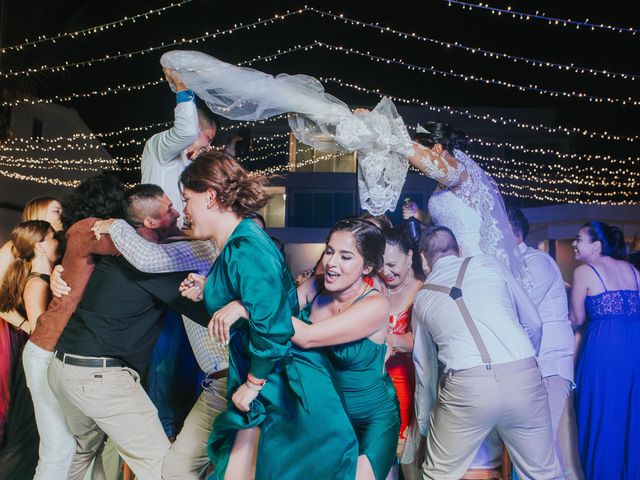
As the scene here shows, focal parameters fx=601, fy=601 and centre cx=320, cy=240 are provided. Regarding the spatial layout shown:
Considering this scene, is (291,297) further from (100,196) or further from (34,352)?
(34,352)

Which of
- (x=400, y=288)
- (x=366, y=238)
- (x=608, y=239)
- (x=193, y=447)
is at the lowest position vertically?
(x=193, y=447)

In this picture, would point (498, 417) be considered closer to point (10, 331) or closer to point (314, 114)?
point (314, 114)

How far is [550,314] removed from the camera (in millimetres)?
3982

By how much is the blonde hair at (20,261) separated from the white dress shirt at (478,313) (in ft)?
8.13

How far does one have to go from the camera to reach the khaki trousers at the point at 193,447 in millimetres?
2732

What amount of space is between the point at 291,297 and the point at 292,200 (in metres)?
22.3

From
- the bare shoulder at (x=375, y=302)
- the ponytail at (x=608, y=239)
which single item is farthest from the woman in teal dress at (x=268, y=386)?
the ponytail at (x=608, y=239)

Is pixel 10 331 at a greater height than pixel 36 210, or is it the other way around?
pixel 36 210

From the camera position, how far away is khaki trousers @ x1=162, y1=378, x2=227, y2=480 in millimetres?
2732

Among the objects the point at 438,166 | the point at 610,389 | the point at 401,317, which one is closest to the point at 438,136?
the point at 438,166

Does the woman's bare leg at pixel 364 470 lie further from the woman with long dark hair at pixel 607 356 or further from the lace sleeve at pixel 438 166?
the woman with long dark hair at pixel 607 356

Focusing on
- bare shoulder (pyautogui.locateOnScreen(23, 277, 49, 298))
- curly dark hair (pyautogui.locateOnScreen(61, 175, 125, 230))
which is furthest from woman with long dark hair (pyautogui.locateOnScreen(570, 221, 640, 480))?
bare shoulder (pyautogui.locateOnScreen(23, 277, 49, 298))

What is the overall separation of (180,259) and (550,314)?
2.51m

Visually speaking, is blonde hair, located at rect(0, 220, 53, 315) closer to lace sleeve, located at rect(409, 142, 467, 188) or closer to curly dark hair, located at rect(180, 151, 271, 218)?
curly dark hair, located at rect(180, 151, 271, 218)
